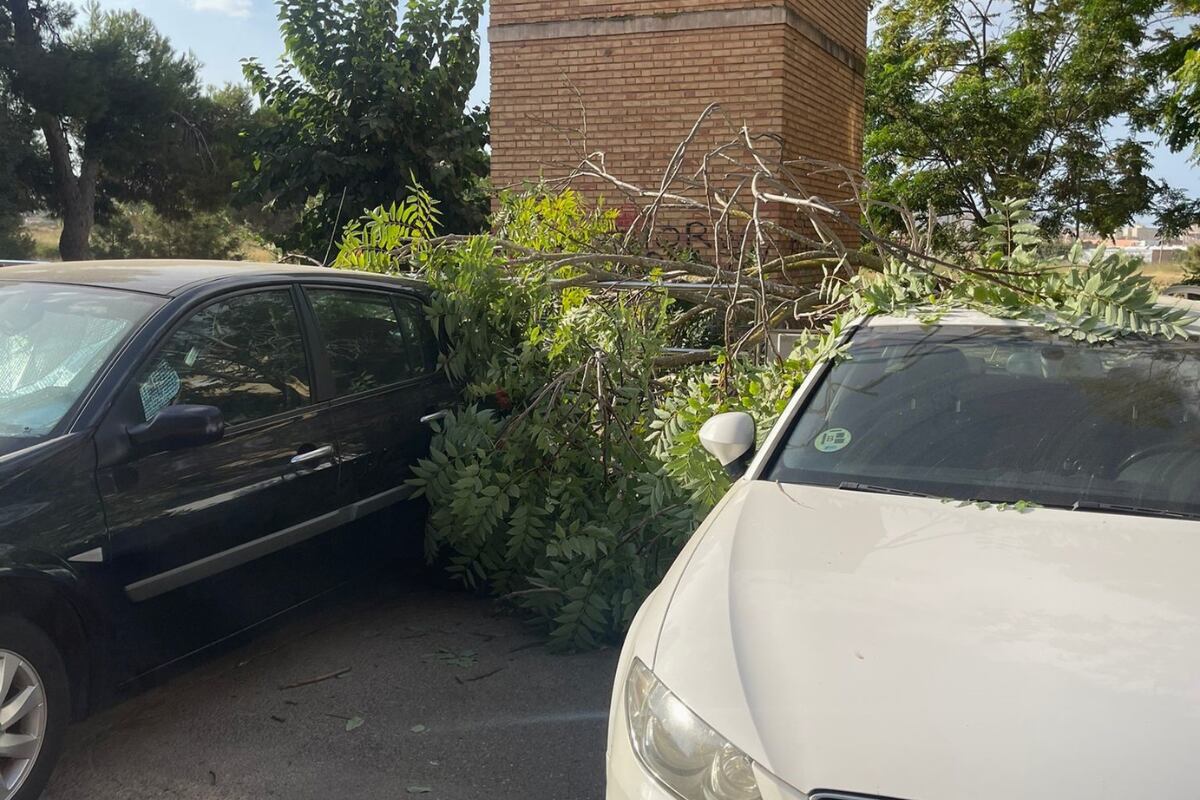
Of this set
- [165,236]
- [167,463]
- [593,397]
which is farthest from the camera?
[165,236]

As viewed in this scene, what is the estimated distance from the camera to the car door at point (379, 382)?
14.5 ft

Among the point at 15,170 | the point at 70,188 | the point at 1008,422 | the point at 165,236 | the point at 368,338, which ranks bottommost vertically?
the point at 165,236

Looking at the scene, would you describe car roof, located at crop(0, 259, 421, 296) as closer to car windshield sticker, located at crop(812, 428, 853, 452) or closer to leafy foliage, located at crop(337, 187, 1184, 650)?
leafy foliage, located at crop(337, 187, 1184, 650)

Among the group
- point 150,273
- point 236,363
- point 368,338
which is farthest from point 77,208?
point 236,363

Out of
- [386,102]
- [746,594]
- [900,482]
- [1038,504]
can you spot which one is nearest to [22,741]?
[746,594]

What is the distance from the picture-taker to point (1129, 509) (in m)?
2.84

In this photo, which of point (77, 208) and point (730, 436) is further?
point (77, 208)

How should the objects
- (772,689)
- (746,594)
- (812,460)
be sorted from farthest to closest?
(812,460), (746,594), (772,689)

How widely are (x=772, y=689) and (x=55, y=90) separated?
2690 centimetres

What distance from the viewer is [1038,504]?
289 cm

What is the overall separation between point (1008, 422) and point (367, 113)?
11.0m

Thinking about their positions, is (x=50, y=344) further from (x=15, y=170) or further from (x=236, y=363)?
(x=15, y=170)

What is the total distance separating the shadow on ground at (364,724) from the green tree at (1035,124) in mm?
16235

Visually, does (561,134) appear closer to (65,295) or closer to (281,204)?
(281,204)
